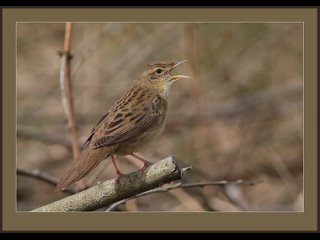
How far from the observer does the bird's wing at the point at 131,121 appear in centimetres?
561

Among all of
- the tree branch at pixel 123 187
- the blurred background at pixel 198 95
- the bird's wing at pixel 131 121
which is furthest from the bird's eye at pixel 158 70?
the blurred background at pixel 198 95

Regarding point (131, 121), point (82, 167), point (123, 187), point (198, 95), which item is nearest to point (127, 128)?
point (131, 121)

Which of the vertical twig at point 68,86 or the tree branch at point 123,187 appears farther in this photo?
the vertical twig at point 68,86

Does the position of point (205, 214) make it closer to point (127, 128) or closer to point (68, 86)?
point (127, 128)

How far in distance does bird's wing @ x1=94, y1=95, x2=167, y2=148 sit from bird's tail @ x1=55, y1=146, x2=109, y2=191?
0.07 metres

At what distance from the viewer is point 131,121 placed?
5.84m

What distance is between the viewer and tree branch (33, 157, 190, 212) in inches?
191

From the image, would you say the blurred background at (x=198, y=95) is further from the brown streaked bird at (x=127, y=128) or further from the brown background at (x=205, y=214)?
the brown background at (x=205, y=214)

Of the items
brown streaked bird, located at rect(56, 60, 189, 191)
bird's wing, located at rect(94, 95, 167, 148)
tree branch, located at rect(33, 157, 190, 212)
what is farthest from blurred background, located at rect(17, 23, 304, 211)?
tree branch, located at rect(33, 157, 190, 212)

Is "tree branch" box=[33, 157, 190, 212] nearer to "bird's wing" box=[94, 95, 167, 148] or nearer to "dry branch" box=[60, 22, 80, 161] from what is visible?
"bird's wing" box=[94, 95, 167, 148]

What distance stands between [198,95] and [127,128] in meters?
3.29

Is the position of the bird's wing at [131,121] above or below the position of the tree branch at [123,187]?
above

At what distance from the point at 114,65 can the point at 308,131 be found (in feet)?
13.5

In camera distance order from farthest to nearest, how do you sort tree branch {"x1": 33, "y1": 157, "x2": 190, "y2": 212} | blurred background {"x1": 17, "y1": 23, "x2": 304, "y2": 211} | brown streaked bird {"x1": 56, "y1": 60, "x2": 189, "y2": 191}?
blurred background {"x1": 17, "y1": 23, "x2": 304, "y2": 211} → brown streaked bird {"x1": 56, "y1": 60, "x2": 189, "y2": 191} → tree branch {"x1": 33, "y1": 157, "x2": 190, "y2": 212}
